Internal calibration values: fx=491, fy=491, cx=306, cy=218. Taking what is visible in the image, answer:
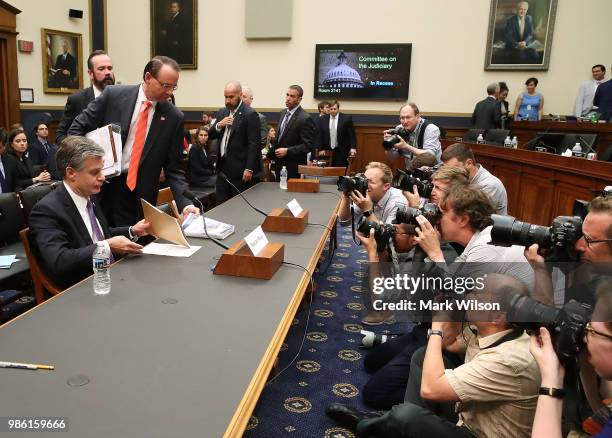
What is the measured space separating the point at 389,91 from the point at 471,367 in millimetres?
7031

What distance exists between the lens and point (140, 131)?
2.58m

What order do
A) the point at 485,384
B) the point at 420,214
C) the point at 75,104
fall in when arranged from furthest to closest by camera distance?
the point at 75,104, the point at 420,214, the point at 485,384

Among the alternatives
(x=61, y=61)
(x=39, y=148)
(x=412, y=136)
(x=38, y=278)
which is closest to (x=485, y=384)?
(x=38, y=278)

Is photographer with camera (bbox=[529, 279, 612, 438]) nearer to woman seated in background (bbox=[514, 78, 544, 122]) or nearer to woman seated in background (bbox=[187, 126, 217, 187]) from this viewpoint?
woman seated in background (bbox=[187, 126, 217, 187])

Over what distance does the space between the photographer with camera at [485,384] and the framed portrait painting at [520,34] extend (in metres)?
6.84

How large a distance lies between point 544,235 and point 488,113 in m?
6.16

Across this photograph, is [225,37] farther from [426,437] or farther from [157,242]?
[426,437]

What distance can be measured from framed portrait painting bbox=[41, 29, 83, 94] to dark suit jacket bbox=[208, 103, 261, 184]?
504cm

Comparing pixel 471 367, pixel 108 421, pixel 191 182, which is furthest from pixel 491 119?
pixel 108 421

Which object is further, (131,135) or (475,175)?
(475,175)

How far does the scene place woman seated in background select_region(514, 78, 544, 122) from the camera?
23.9 feet

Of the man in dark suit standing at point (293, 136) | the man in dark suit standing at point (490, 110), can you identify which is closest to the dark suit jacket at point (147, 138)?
the man in dark suit standing at point (293, 136)

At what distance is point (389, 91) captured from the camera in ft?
26.0

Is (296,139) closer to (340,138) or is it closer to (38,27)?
(340,138)
